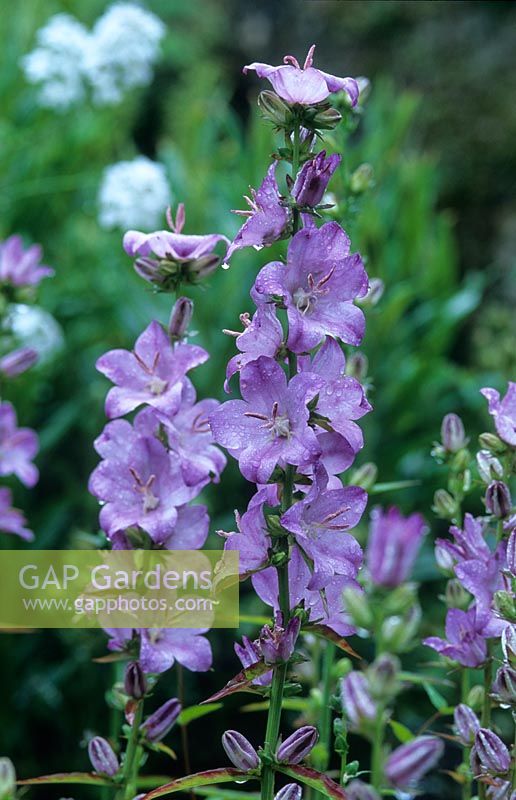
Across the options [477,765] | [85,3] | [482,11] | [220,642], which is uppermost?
[85,3]

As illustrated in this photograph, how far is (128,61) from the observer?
1.92 metres

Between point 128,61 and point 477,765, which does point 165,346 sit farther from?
point 128,61

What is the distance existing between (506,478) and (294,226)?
0.26 metres

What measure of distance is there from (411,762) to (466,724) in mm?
227

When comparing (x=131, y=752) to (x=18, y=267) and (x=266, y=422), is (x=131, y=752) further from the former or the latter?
(x=18, y=267)

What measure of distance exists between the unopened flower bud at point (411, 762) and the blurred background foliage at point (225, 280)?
2.00 feet

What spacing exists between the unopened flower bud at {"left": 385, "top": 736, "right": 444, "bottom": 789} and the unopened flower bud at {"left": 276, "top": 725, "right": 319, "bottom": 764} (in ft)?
0.36

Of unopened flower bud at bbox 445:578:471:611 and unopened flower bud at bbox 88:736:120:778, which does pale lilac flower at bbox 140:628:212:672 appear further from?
unopened flower bud at bbox 445:578:471:611

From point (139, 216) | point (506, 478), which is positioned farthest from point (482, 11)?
point (506, 478)

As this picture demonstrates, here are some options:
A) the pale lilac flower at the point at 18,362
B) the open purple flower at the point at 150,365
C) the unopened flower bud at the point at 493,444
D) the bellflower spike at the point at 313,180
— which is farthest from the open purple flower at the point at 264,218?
the pale lilac flower at the point at 18,362

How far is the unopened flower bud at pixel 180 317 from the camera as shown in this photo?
74 centimetres

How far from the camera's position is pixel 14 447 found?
116cm

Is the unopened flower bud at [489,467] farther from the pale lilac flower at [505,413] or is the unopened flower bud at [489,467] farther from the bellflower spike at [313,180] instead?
the bellflower spike at [313,180]

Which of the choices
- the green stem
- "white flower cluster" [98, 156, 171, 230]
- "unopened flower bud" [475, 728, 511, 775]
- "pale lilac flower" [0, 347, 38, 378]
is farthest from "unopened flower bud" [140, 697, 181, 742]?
"white flower cluster" [98, 156, 171, 230]
